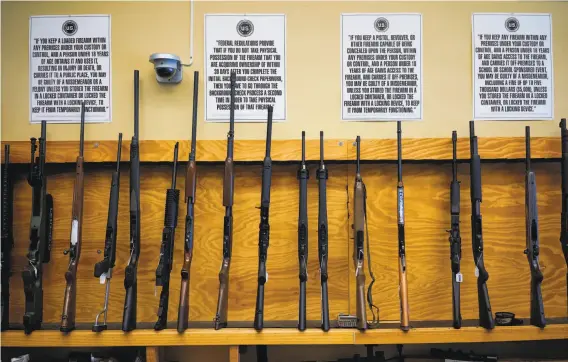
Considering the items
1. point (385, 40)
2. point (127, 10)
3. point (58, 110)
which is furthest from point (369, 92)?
point (58, 110)

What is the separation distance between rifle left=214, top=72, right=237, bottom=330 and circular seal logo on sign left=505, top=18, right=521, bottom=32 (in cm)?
166

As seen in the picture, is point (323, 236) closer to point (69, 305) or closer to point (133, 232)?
point (133, 232)

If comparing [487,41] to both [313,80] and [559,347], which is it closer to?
[313,80]

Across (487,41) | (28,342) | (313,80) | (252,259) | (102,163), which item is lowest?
(28,342)

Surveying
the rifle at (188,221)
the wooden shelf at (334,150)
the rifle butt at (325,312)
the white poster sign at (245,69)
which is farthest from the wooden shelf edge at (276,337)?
the white poster sign at (245,69)

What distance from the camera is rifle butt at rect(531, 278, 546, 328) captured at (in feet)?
7.98

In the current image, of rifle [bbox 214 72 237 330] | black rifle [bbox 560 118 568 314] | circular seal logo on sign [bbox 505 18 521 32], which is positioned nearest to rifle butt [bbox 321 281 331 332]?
rifle [bbox 214 72 237 330]

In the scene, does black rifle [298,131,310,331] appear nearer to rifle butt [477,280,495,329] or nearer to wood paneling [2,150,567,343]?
wood paneling [2,150,567,343]

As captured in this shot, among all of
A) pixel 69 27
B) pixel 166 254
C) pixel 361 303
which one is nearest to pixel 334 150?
pixel 361 303

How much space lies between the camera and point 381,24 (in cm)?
278

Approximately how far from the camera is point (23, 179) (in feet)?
9.07

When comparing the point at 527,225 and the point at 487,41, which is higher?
the point at 487,41

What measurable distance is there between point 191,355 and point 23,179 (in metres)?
1.42

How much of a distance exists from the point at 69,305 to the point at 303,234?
1278 millimetres
